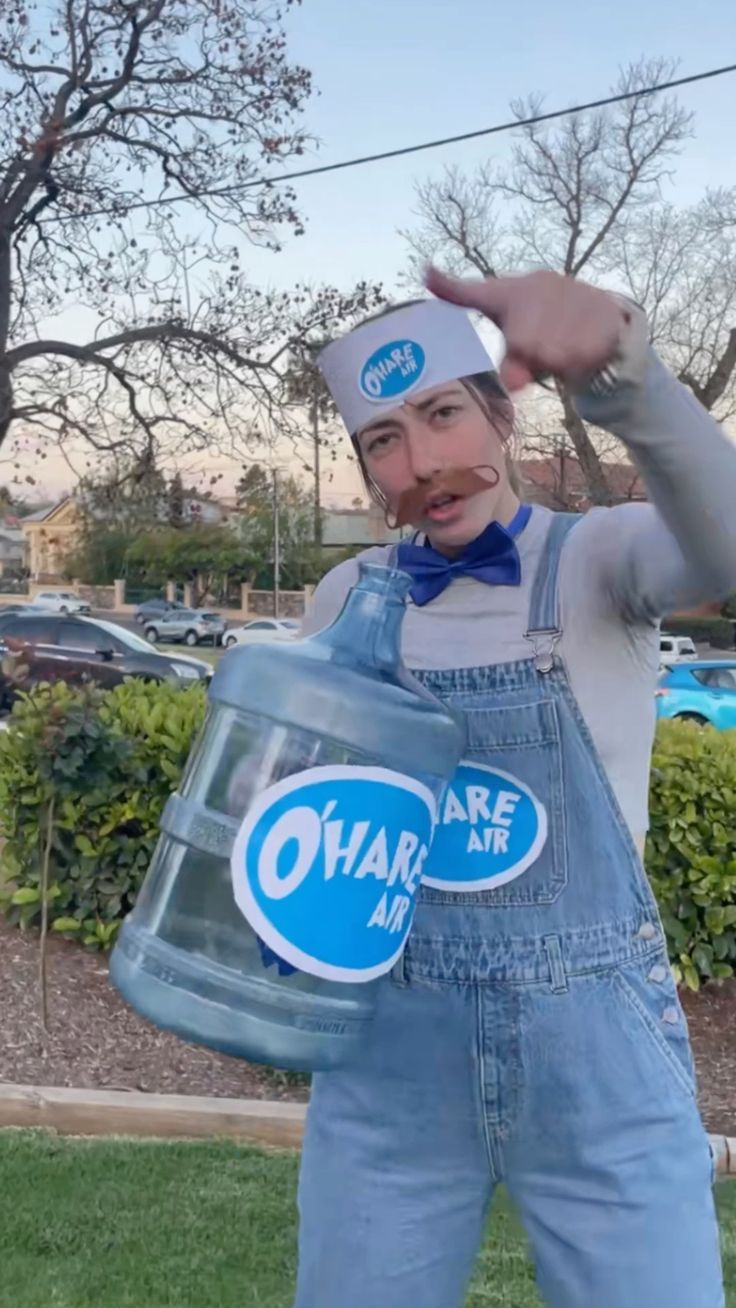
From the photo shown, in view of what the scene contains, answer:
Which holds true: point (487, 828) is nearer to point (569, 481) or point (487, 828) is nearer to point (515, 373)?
point (515, 373)

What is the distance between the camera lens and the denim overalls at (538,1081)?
1414mm

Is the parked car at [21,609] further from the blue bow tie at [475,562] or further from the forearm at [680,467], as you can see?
the forearm at [680,467]

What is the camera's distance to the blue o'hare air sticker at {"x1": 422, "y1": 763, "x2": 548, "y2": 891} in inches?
57.7

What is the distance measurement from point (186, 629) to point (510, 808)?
34.7 metres

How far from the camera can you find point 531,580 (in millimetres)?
1508

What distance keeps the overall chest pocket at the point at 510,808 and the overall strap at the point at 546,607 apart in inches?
2.2

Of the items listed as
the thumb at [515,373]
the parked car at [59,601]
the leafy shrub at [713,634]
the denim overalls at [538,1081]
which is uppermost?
the thumb at [515,373]

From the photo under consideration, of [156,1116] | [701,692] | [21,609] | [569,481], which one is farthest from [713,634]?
[156,1116]

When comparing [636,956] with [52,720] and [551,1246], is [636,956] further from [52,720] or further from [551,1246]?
[52,720]

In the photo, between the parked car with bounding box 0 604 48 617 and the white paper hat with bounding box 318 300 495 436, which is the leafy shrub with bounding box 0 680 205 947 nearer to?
the white paper hat with bounding box 318 300 495 436

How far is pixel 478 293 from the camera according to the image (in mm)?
1189

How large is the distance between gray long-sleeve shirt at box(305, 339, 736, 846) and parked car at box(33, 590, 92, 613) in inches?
1404

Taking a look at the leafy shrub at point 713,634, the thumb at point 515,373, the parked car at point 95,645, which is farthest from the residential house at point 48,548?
the thumb at point 515,373

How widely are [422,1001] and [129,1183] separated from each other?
2259 mm
